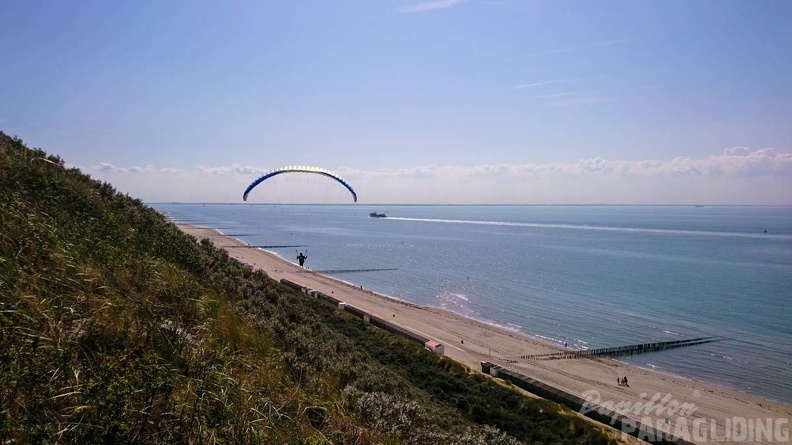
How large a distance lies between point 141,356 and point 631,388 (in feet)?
94.7

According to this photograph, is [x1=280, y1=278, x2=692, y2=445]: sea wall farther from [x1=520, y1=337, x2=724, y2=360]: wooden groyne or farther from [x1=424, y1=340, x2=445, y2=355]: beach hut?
[x1=520, y1=337, x2=724, y2=360]: wooden groyne

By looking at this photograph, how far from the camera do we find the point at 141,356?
441cm

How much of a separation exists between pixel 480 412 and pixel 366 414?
11601 mm

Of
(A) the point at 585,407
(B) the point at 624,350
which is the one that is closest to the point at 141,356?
(A) the point at 585,407

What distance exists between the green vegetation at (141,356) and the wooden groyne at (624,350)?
2164 cm

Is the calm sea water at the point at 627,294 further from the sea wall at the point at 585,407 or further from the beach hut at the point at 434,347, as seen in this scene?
the beach hut at the point at 434,347

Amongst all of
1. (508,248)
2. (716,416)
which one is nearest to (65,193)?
(716,416)

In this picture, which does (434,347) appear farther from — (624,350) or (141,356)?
(141,356)

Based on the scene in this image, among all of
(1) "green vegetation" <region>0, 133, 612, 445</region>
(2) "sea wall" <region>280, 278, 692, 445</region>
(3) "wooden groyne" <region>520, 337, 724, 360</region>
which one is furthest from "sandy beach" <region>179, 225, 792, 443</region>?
(1) "green vegetation" <region>0, 133, 612, 445</region>

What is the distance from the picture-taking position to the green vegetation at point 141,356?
132 inches

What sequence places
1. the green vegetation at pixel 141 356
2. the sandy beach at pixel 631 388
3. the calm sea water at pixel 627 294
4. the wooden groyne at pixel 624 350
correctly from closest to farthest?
the green vegetation at pixel 141 356, the sandy beach at pixel 631 388, the wooden groyne at pixel 624 350, the calm sea water at pixel 627 294

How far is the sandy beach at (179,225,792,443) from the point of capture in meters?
20.4

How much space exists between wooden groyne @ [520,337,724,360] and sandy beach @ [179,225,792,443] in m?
0.72

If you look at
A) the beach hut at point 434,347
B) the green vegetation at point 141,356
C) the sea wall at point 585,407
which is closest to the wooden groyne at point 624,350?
the sea wall at point 585,407
